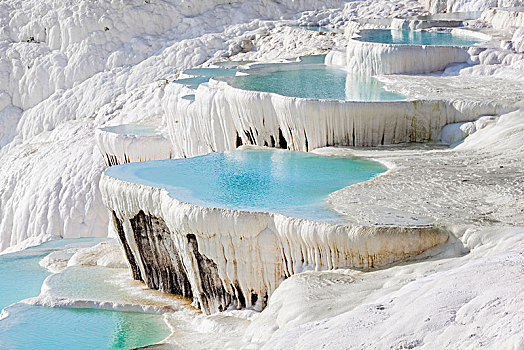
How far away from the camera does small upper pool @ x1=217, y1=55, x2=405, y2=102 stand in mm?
10558

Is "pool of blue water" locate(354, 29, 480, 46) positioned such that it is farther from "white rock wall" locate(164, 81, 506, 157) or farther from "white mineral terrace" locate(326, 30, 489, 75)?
"white rock wall" locate(164, 81, 506, 157)

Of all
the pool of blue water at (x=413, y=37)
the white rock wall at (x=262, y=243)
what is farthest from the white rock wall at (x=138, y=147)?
the white rock wall at (x=262, y=243)

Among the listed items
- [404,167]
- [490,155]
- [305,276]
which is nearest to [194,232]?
[305,276]

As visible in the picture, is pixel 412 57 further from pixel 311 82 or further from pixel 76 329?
pixel 76 329

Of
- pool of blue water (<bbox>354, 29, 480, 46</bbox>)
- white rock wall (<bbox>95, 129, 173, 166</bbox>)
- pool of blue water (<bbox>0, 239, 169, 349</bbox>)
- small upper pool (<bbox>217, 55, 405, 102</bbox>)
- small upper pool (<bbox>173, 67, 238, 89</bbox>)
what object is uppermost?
pool of blue water (<bbox>354, 29, 480, 46</bbox>)

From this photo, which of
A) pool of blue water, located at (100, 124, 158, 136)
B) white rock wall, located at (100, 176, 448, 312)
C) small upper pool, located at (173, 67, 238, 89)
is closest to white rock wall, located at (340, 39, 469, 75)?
small upper pool, located at (173, 67, 238, 89)

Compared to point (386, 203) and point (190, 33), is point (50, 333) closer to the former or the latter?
point (386, 203)

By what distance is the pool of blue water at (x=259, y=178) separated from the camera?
7230 millimetres

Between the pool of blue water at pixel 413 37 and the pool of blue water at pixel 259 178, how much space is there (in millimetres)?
4983

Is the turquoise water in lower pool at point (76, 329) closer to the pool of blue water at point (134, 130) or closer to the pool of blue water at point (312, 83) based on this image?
the pool of blue water at point (312, 83)

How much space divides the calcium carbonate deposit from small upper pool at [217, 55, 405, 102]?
0.08 meters

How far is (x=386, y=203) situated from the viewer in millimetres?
6938

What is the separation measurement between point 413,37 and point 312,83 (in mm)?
3563

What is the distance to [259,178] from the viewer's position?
27.4ft
